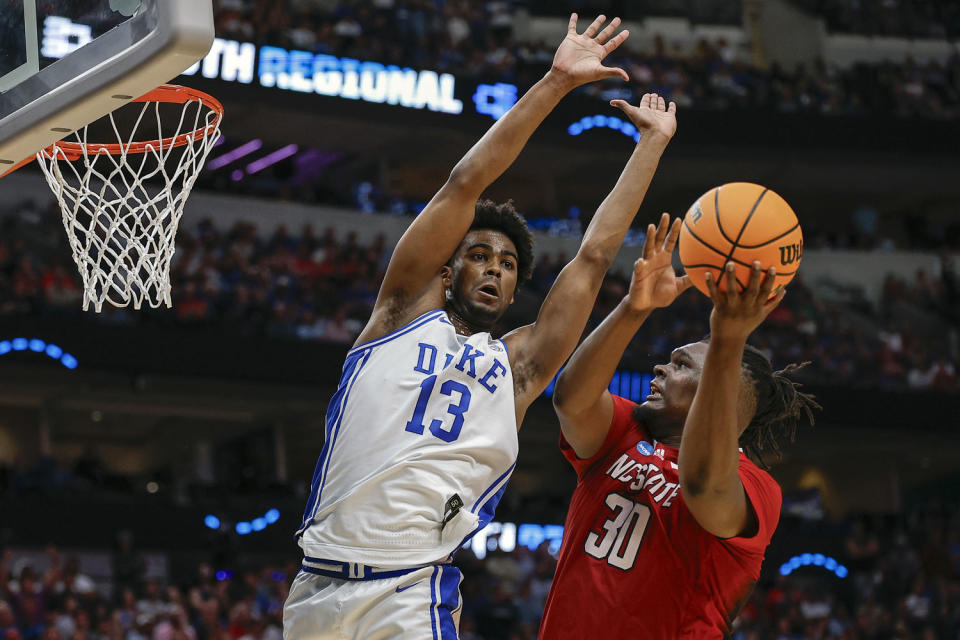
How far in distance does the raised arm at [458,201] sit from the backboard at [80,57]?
0.89m

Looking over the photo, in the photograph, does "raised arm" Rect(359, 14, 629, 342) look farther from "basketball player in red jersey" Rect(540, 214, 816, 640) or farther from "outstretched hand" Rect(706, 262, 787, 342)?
"outstretched hand" Rect(706, 262, 787, 342)

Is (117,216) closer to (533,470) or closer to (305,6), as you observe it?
(305,6)

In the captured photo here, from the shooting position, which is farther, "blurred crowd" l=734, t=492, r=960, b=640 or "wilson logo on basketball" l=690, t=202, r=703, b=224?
"blurred crowd" l=734, t=492, r=960, b=640

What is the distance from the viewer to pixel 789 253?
12.3ft

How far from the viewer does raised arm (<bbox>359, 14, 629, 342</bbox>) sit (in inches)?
150

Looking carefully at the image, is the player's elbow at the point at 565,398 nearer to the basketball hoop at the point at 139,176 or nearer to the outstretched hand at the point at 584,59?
the outstretched hand at the point at 584,59

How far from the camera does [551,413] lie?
18109mm

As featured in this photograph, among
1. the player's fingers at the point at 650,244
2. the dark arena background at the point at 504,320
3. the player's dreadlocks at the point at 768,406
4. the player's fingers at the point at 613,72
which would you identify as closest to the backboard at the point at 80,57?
the player's fingers at the point at 613,72

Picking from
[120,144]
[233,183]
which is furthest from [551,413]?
[120,144]

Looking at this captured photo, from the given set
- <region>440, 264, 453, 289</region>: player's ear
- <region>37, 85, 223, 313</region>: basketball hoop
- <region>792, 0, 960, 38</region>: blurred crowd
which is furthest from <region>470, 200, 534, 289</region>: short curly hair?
<region>792, 0, 960, 38</region>: blurred crowd

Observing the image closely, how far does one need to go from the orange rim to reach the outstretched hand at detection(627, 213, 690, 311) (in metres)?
2.12

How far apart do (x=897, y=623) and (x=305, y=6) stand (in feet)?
43.9

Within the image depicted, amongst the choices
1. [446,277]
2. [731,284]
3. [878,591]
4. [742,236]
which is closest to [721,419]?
[731,284]

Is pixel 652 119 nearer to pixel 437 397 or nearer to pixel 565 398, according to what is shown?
pixel 565 398
